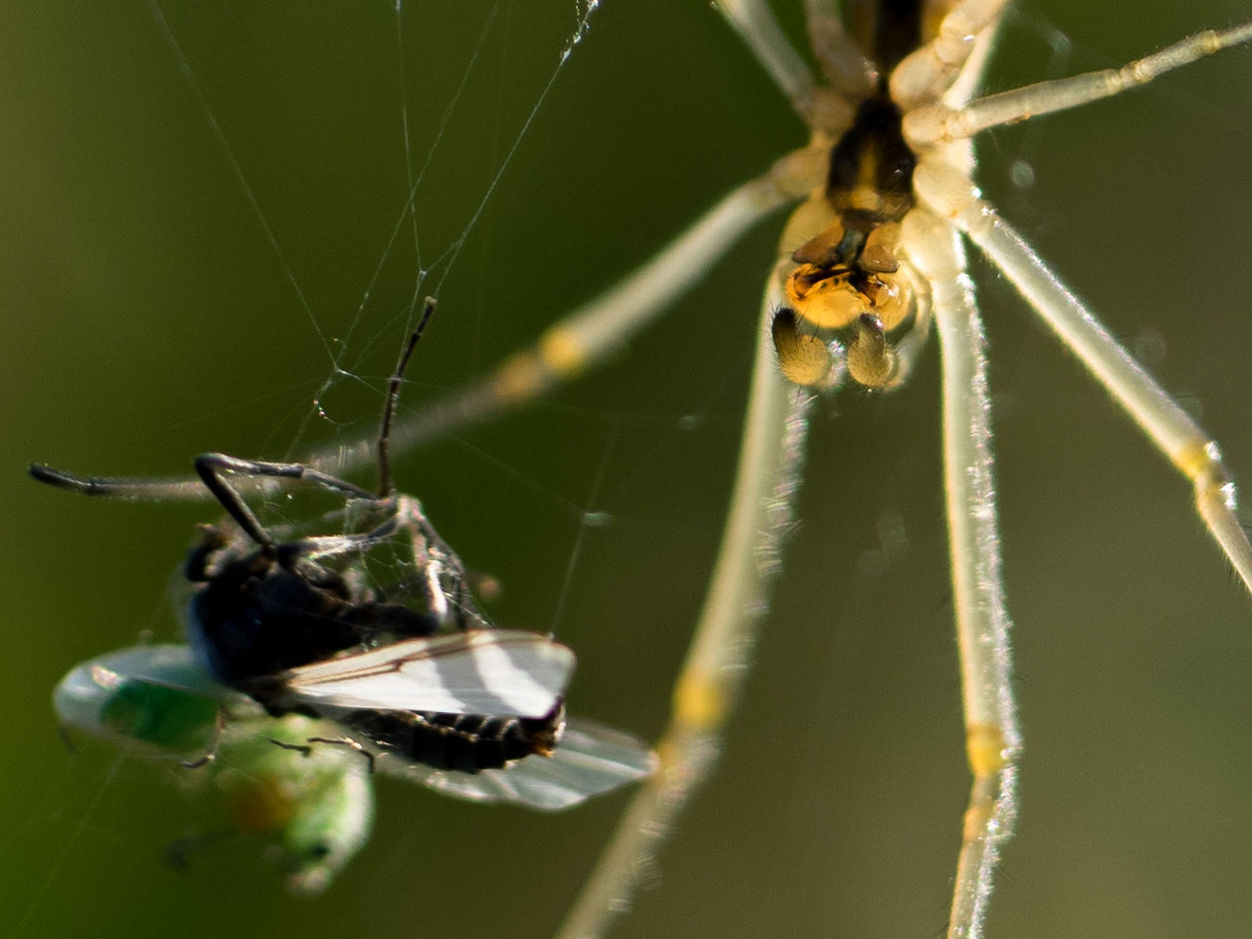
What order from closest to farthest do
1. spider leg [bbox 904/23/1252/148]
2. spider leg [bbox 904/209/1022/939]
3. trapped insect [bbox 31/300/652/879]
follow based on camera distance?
trapped insect [bbox 31/300/652/879], spider leg [bbox 904/23/1252/148], spider leg [bbox 904/209/1022/939]

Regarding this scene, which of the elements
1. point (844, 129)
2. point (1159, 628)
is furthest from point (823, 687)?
point (844, 129)

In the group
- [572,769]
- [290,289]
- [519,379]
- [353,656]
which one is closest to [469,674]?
[353,656]

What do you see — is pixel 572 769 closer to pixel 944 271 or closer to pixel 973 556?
pixel 973 556

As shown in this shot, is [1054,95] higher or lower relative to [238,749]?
higher

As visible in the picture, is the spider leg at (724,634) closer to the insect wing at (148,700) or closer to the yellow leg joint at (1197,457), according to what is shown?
the yellow leg joint at (1197,457)

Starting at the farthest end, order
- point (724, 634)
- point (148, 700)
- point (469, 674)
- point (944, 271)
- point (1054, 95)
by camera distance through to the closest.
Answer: point (724, 634) → point (944, 271) → point (1054, 95) → point (148, 700) → point (469, 674)

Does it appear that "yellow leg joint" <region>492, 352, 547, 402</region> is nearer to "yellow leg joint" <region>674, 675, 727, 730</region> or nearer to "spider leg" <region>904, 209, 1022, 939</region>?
"yellow leg joint" <region>674, 675, 727, 730</region>

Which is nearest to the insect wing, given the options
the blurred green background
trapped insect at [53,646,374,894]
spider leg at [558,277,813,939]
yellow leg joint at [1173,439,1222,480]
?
trapped insect at [53,646,374,894]
